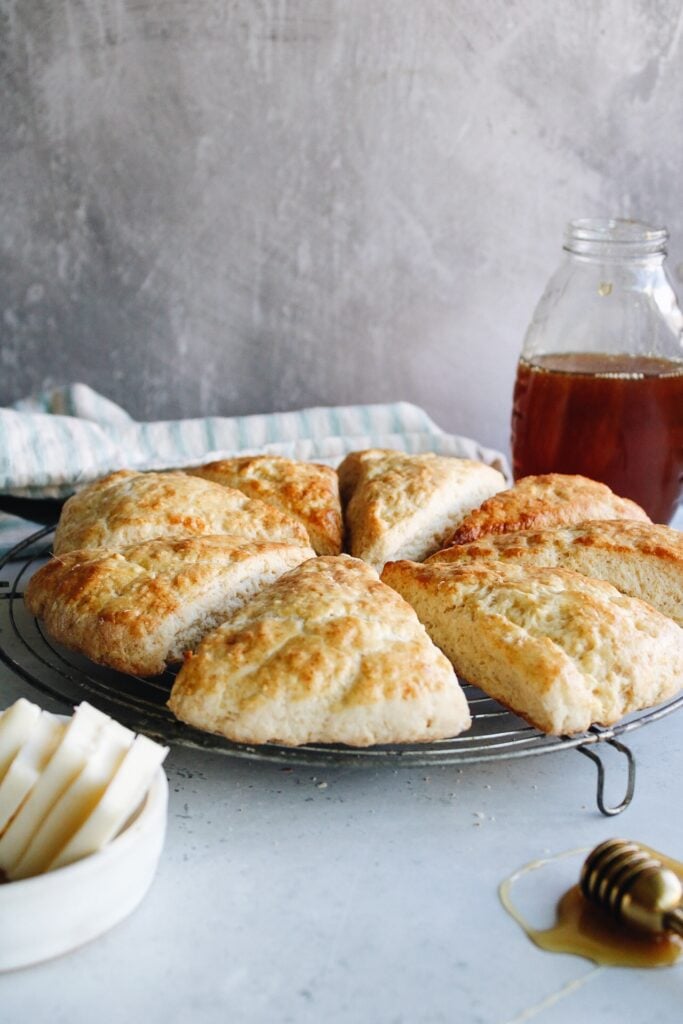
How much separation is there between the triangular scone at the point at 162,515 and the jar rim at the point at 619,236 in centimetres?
107

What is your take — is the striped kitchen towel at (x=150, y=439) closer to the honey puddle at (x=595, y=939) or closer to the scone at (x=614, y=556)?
the scone at (x=614, y=556)

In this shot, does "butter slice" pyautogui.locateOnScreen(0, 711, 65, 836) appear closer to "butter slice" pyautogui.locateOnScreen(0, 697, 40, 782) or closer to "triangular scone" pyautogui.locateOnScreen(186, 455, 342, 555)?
"butter slice" pyautogui.locateOnScreen(0, 697, 40, 782)

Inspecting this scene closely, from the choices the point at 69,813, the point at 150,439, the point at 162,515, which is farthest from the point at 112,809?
the point at 150,439

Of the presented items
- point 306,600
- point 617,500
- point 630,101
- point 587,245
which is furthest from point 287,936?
point 630,101

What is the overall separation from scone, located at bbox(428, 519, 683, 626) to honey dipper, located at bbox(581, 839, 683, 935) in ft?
2.34

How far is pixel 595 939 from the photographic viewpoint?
1.32 meters

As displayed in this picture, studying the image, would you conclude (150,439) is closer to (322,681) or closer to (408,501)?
(408,501)

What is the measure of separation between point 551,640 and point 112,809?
737 millimetres

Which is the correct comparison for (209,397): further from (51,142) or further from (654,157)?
(654,157)

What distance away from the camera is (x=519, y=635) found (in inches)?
65.6

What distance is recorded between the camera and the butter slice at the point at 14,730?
1.29m

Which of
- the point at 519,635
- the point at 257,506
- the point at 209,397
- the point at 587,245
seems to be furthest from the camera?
the point at 209,397

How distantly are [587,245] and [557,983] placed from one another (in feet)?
6.27

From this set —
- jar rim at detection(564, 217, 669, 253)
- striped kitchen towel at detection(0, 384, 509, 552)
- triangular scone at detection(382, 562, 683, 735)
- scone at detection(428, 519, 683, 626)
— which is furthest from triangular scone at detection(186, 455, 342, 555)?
jar rim at detection(564, 217, 669, 253)
